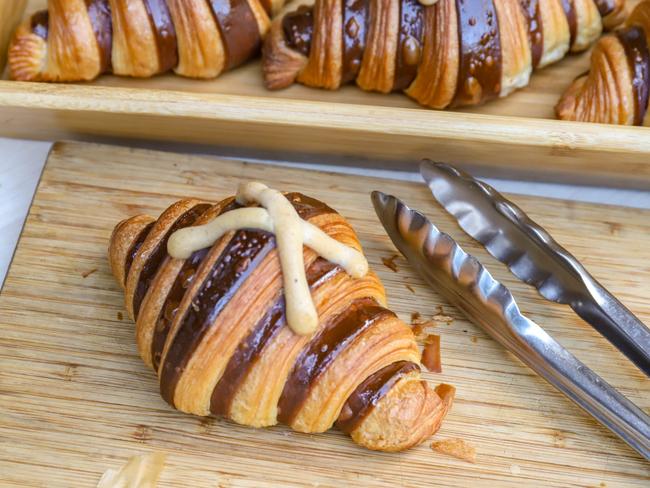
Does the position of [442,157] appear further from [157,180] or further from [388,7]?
[157,180]

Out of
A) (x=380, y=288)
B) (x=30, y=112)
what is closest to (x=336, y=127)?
(x=380, y=288)

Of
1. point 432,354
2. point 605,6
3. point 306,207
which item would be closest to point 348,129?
point 306,207

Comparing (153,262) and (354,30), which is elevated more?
(354,30)

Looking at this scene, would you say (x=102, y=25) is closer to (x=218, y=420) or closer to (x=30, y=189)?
(x=30, y=189)

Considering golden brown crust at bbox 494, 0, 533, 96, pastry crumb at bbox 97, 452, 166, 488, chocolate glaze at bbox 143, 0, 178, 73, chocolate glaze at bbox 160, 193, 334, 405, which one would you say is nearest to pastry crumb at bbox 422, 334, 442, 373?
chocolate glaze at bbox 160, 193, 334, 405

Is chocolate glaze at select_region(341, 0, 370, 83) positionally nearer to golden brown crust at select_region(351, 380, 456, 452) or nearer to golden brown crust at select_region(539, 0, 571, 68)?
golden brown crust at select_region(539, 0, 571, 68)

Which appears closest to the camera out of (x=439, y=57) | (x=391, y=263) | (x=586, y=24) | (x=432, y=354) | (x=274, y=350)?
(x=274, y=350)
